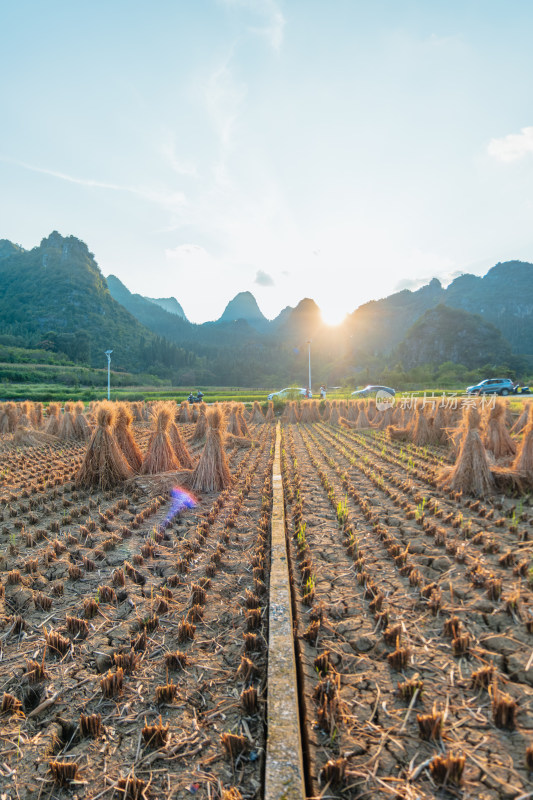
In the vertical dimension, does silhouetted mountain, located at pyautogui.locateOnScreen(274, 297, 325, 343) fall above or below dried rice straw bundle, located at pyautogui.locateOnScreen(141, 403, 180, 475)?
above

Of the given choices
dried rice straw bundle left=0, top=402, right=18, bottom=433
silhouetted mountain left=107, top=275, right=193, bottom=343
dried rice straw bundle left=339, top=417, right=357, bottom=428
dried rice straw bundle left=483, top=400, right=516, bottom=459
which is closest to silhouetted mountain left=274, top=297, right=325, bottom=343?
silhouetted mountain left=107, top=275, right=193, bottom=343

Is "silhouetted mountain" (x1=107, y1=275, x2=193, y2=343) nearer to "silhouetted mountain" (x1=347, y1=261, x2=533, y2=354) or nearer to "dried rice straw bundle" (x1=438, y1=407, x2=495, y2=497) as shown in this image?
"silhouetted mountain" (x1=347, y1=261, x2=533, y2=354)

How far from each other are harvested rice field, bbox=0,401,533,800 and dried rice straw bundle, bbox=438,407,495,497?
0.03m

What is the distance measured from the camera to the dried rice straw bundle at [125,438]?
23.5 feet

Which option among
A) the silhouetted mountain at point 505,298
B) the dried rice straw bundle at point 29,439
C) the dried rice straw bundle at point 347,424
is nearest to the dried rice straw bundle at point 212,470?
the dried rice straw bundle at point 29,439

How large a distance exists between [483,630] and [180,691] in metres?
2.06

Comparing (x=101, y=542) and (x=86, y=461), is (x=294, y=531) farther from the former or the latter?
(x=86, y=461)

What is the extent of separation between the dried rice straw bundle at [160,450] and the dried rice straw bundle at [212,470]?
0.88 m

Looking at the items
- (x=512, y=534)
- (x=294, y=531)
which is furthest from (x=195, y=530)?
(x=512, y=534)

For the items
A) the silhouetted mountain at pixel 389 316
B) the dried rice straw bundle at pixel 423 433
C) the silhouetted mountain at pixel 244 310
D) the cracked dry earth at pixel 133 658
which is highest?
the silhouetted mountain at pixel 244 310

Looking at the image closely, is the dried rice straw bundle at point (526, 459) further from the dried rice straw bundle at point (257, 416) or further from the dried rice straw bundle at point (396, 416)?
the dried rice straw bundle at point (257, 416)

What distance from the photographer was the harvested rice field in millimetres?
1632

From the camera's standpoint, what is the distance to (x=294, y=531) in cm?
443

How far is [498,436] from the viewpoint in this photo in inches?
295
